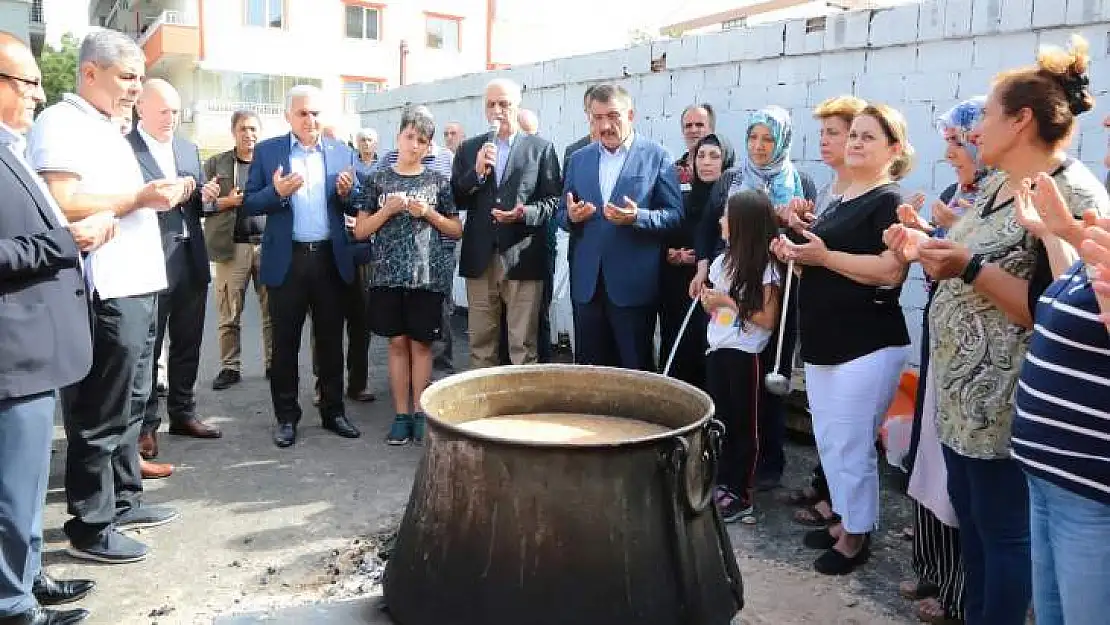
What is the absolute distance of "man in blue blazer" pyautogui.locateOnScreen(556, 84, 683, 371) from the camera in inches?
193

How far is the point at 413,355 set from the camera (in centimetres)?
540

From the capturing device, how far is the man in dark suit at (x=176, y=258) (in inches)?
187

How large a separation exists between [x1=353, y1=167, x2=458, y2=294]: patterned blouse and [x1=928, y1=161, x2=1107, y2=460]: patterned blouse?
323 cm

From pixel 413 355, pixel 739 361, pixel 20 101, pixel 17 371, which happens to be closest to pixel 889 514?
pixel 739 361

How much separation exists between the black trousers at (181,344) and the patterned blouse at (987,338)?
4.15 m

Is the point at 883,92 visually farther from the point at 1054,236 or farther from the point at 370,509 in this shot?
the point at 370,509

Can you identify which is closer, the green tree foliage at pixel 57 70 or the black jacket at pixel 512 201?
the black jacket at pixel 512 201

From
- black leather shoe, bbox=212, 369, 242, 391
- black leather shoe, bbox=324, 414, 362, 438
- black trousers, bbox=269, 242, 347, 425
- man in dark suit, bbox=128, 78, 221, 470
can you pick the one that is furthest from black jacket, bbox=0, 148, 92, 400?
black leather shoe, bbox=212, 369, 242, 391

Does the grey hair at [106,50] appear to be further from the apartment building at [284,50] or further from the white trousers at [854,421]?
the apartment building at [284,50]

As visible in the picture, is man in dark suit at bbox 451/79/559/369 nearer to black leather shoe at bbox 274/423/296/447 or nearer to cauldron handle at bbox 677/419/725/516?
black leather shoe at bbox 274/423/296/447

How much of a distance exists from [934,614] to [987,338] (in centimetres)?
127

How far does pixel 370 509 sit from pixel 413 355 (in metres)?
1.35

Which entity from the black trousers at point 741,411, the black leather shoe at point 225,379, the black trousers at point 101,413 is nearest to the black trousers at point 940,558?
the black trousers at point 741,411

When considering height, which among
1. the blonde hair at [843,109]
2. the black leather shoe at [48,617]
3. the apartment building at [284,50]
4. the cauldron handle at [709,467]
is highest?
the apartment building at [284,50]
